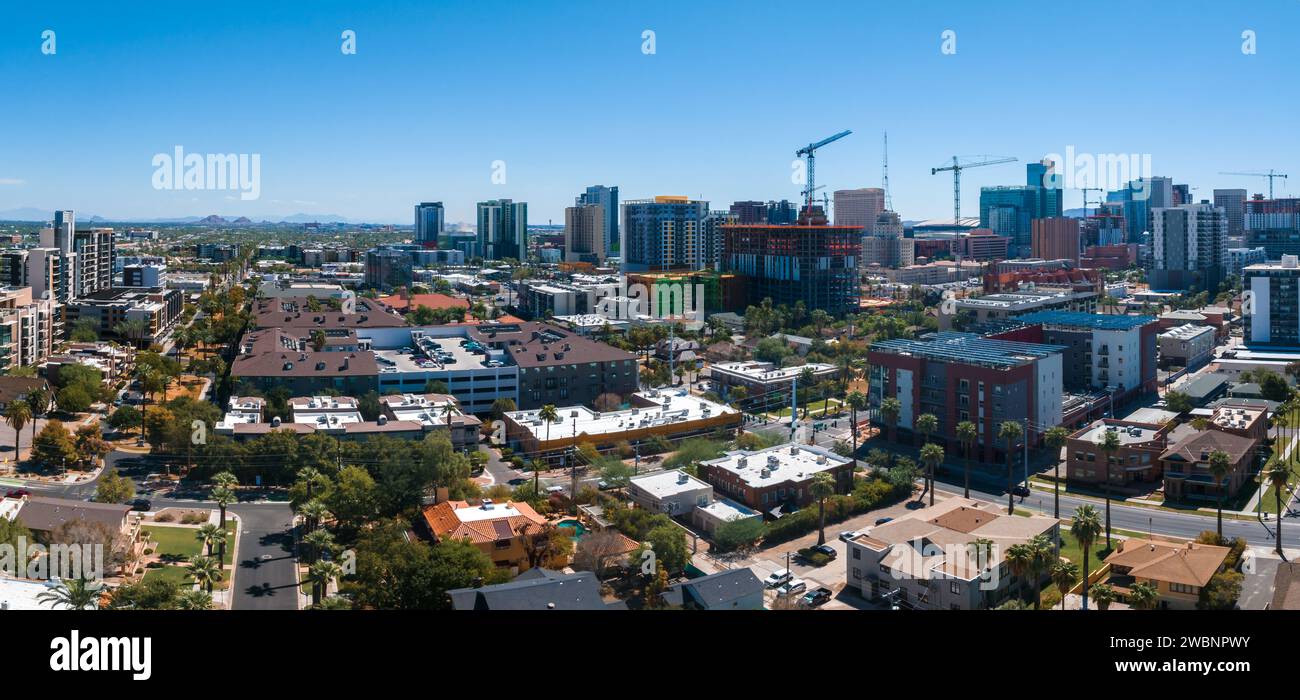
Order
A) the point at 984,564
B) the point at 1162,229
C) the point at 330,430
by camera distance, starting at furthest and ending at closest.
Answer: the point at 1162,229 < the point at 330,430 < the point at 984,564

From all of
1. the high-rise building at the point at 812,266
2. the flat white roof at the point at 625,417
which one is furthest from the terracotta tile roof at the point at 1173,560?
the high-rise building at the point at 812,266

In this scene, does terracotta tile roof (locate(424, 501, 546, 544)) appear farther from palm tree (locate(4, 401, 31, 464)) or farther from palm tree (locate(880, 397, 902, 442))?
palm tree (locate(4, 401, 31, 464))

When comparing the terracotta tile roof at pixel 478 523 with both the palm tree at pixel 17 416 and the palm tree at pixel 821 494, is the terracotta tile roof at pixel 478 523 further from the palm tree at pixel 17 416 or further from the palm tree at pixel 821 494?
the palm tree at pixel 17 416

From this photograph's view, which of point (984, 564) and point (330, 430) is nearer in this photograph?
point (984, 564)

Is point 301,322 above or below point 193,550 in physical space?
above
